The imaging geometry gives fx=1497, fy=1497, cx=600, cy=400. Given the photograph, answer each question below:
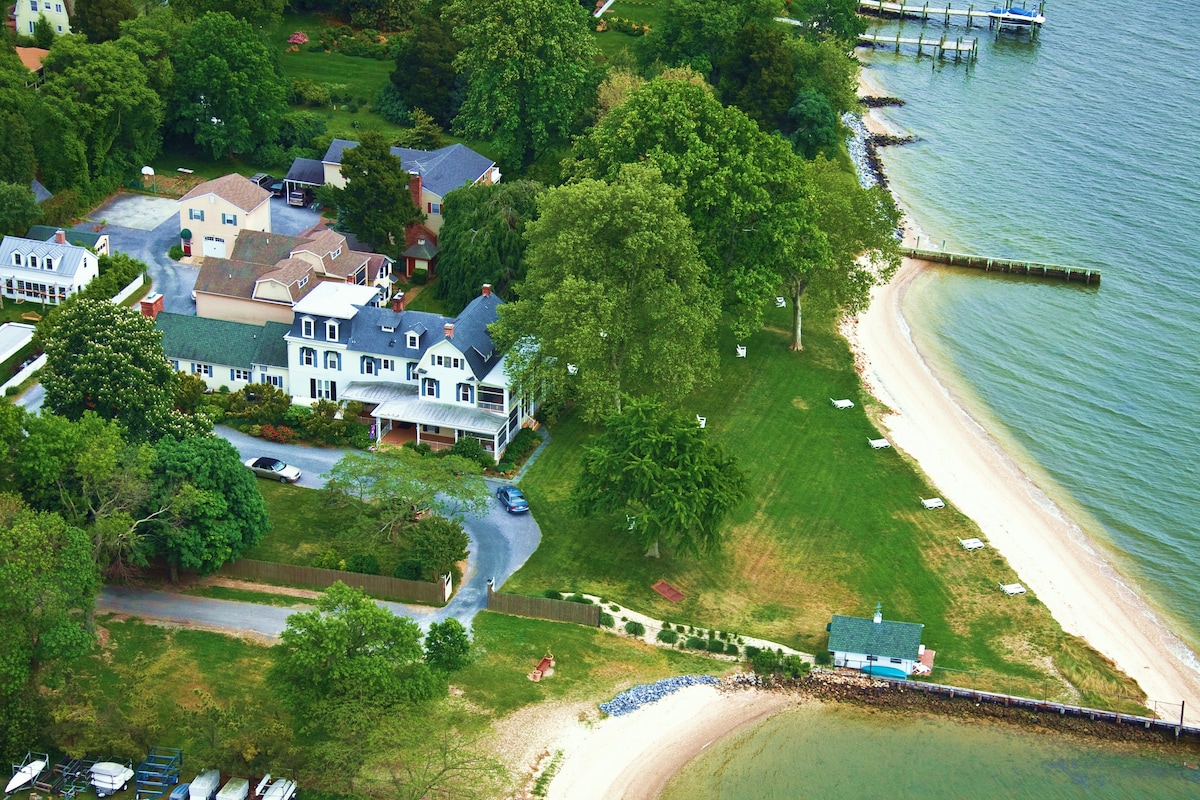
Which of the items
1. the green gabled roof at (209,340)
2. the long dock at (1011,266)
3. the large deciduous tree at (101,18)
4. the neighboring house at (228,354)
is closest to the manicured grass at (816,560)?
the neighboring house at (228,354)

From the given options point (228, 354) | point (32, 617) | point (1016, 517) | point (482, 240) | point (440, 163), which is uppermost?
point (440, 163)

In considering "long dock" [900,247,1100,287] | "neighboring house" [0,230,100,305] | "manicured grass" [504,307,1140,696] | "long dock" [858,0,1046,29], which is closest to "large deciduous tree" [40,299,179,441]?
"neighboring house" [0,230,100,305]

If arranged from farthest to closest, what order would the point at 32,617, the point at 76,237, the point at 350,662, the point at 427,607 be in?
1. the point at 76,237
2. the point at 427,607
3. the point at 32,617
4. the point at 350,662

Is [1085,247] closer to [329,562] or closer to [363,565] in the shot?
[363,565]

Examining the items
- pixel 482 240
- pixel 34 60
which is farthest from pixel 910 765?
pixel 34 60

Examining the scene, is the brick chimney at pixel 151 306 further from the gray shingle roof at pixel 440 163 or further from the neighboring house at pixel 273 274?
the gray shingle roof at pixel 440 163

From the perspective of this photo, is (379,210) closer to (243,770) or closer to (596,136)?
(596,136)

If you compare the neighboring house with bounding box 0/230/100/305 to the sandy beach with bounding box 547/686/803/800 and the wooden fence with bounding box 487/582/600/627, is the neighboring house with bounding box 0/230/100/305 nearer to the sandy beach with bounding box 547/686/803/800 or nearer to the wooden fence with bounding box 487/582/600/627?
the wooden fence with bounding box 487/582/600/627
